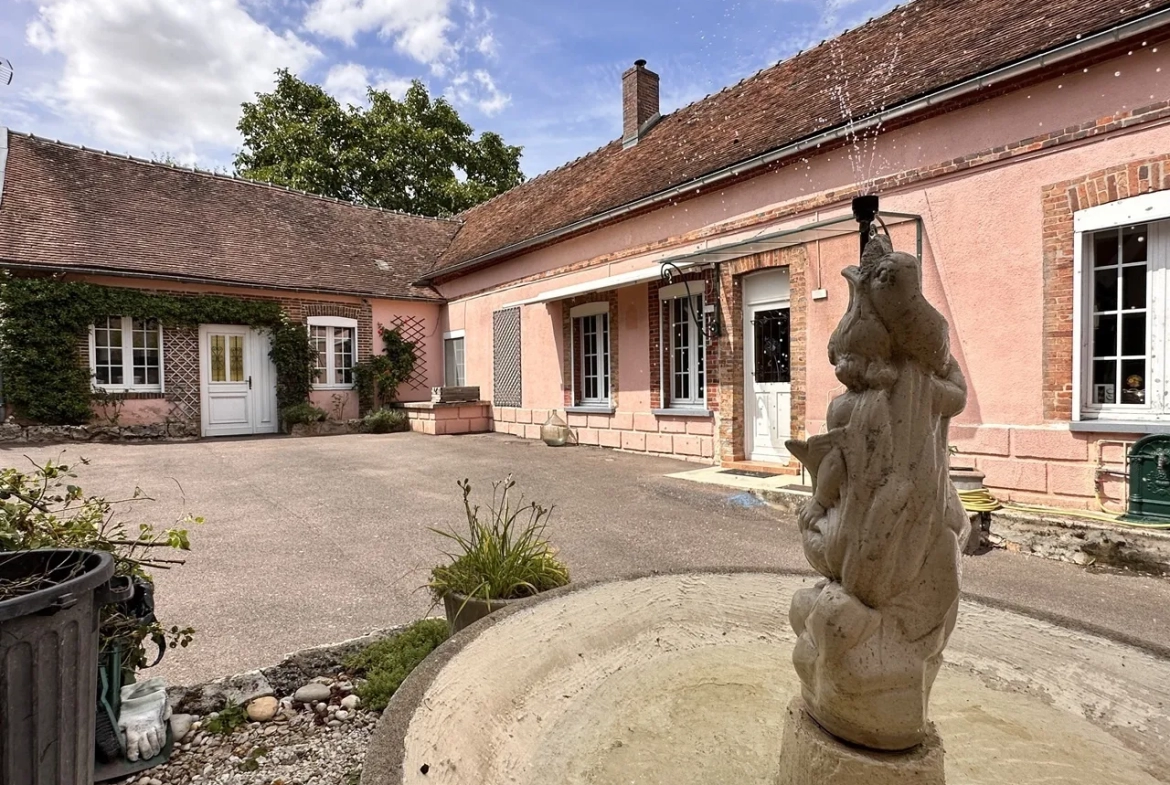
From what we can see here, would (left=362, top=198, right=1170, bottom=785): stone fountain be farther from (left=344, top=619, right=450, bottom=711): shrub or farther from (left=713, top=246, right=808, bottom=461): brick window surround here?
(left=713, top=246, right=808, bottom=461): brick window surround

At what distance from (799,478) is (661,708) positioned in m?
5.33

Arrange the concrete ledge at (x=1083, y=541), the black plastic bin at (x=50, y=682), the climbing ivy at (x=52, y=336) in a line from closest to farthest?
the black plastic bin at (x=50, y=682)
the concrete ledge at (x=1083, y=541)
the climbing ivy at (x=52, y=336)

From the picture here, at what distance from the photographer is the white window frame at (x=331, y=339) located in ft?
48.2

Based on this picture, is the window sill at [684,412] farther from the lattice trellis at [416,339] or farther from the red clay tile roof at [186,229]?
the red clay tile roof at [186,229]

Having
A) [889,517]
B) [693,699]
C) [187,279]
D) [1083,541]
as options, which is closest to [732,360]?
[1083,541]

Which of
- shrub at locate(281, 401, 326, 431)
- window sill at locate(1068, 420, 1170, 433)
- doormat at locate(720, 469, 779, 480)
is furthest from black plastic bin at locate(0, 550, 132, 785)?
shrub at locate(281, 401, 326, 431)

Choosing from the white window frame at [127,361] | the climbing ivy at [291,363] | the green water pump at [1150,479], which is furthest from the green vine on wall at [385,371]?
the green water pump at [1150,479]

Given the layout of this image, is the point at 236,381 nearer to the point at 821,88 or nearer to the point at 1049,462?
the point at 821,88

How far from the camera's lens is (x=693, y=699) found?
2266 mm

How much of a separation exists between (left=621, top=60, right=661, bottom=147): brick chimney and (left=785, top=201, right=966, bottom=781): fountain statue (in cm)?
1220

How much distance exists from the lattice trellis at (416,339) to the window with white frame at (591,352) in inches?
248

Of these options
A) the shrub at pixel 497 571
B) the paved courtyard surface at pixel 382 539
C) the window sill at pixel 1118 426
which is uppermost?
the window sill at pixel 1118 426

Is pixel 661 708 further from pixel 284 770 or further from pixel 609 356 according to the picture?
pixel 609 356

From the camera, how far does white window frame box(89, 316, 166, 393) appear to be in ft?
39.3
